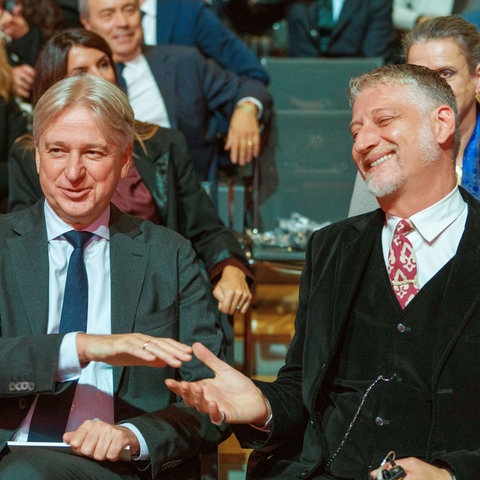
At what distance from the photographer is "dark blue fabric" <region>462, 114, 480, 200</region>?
106 inches

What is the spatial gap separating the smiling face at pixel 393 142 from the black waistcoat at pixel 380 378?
169 mm

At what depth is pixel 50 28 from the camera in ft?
13.8

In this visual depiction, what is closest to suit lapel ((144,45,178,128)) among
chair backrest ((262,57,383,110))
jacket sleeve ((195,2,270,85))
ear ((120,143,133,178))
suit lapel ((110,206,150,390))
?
jacket sleeve ((195,2,270,85))

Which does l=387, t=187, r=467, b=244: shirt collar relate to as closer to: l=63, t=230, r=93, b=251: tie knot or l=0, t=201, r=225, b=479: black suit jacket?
l=0, t=201, r=225, b=479: black suit jacket

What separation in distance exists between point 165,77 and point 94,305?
5.54 feet

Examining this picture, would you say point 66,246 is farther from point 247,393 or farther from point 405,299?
point 405,299

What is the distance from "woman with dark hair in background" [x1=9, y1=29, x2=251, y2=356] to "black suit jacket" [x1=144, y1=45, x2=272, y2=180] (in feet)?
2.10

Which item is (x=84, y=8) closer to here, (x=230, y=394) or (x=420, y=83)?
(x=420, y=83)

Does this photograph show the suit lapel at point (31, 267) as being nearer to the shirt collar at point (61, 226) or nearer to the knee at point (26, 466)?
the shirt collar at point (61, 226)

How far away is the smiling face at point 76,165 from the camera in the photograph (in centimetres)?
213

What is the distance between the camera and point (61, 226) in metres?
2.16

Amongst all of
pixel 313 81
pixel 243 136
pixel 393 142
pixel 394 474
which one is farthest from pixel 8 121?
pixel 394 474

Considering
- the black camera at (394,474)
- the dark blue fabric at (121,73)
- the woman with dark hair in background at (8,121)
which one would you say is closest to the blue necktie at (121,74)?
the dark blue fabric at (121,73)

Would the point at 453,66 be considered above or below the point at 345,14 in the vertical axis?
above
